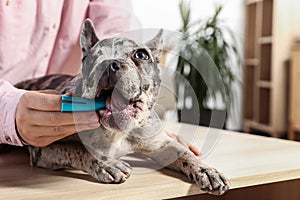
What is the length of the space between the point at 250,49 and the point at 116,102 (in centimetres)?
387

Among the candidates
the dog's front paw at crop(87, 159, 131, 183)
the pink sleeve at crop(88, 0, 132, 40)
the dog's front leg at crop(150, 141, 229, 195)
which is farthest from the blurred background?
the dog's front paw at crop(87, 159, 131, 183)

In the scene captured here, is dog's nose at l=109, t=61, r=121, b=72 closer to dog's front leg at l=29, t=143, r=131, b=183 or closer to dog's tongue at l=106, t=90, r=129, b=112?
dog's tongue at l=106, t=90, r=129, b=112

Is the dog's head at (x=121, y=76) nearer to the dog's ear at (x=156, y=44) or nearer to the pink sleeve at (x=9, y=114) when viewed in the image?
the dog's ear at (x=156, y=44)

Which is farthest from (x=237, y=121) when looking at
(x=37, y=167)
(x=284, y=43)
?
(x=37, y=167)

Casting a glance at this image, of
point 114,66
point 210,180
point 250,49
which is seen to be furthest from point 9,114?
point 250,49

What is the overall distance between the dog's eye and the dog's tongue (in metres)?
0.07

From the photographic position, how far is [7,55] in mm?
1139

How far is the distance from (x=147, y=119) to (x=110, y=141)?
0.07 m

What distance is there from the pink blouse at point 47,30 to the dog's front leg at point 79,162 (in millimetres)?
393

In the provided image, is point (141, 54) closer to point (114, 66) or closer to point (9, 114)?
point (114, 66)

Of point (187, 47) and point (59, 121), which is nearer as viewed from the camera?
point (59, 121)

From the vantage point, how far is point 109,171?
0.70m

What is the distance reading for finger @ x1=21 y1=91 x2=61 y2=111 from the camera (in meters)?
0.66

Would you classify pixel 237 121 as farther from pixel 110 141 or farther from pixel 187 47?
pixel 110 141
